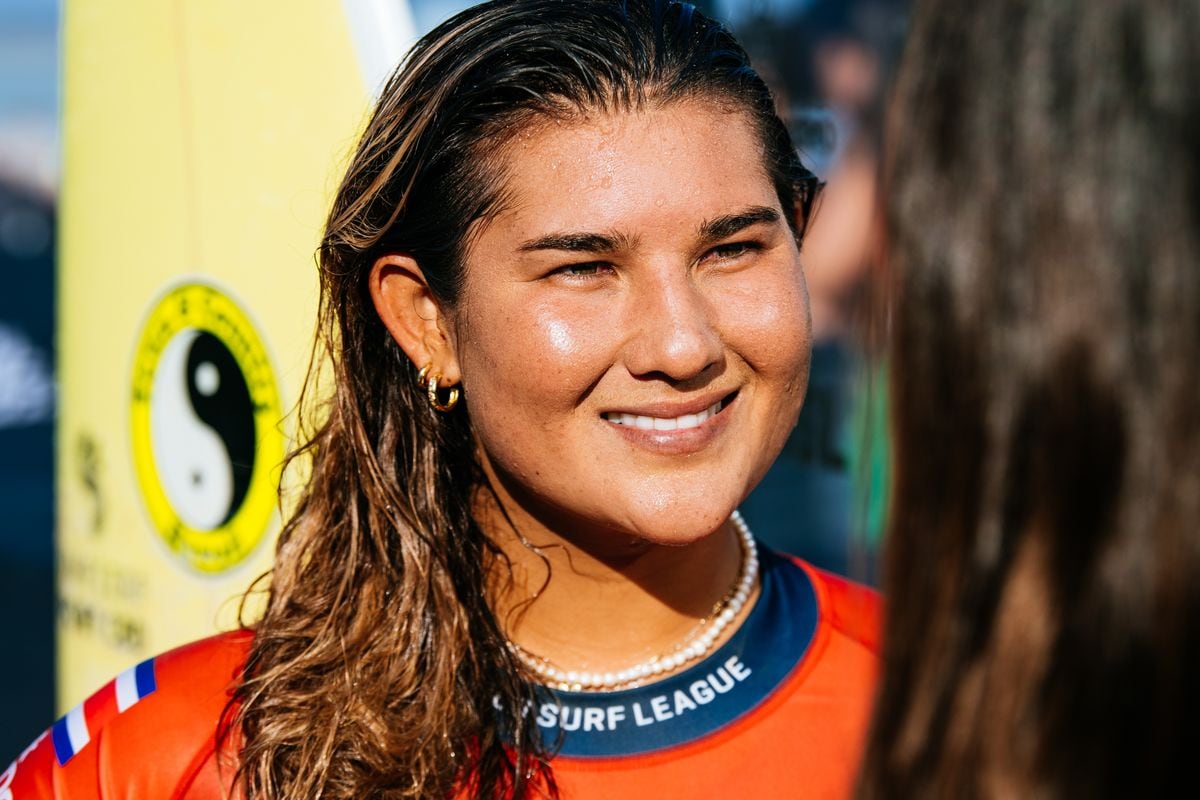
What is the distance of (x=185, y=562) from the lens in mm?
2561

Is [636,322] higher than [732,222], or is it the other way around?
[732,222]

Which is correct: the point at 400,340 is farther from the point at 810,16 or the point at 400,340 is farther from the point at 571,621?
the point at 810,16

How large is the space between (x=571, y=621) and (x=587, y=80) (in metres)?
0.73

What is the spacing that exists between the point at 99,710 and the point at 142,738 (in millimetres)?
88

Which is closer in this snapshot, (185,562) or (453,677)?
(453,677)

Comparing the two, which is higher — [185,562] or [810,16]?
[810,16]

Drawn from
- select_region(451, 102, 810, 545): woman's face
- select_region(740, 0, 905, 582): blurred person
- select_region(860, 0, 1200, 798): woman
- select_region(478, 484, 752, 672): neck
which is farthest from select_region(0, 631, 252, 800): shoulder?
select_region(740, 0, 905, 582): blurred person

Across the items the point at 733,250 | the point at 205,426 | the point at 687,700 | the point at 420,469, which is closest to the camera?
the point at 733,250

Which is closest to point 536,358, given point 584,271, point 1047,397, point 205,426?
point 584,271

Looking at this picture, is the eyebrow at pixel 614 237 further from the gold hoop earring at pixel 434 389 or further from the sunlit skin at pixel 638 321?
the gold hoop earring at pixel 434 389

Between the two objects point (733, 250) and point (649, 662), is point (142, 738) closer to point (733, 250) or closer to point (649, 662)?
point (649, 662)

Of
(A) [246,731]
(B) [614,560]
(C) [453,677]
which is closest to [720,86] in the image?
(B) [614,560]

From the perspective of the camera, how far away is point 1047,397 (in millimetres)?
→ 785

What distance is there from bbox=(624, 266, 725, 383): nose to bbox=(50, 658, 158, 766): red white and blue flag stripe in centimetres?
78
